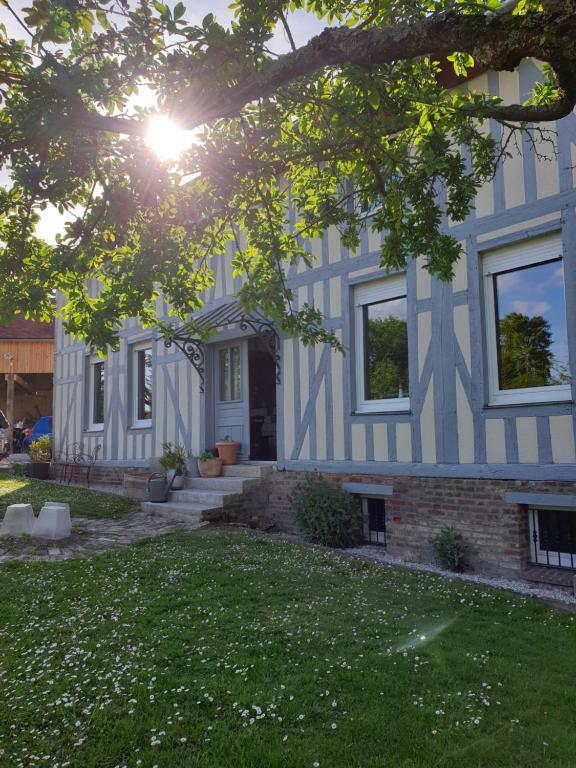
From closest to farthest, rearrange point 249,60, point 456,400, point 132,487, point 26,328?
point 249,60, point 456,400, point 132,487, point 26,328

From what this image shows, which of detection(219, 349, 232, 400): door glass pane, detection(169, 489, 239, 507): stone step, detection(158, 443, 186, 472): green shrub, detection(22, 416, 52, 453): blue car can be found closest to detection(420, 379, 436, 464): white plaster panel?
detection(169, 489, 239, 507): stone step

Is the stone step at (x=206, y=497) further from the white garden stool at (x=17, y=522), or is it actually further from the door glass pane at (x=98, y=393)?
the door glass pane at (x=98, y=393)

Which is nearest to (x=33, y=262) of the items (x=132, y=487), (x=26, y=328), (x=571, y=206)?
(x=571, y=206)

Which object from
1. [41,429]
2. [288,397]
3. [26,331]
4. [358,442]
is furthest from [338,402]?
[26,331]

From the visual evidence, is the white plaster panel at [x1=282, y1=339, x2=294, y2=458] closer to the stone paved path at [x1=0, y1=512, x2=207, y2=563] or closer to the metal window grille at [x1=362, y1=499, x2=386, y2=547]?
the metal window grille at [x1=362, y1=499, x2=386, y2=547]

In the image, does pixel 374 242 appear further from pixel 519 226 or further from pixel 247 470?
pixel 247 470

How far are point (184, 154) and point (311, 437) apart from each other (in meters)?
4.57

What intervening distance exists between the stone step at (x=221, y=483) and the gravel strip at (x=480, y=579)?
1.98m

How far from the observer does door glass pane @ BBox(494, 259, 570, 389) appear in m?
5.64

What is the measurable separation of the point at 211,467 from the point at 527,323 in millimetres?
5262

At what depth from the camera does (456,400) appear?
20.1 ft

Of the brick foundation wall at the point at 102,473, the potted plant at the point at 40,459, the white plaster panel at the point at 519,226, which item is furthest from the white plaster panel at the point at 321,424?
the potted plant at the point at 40,459

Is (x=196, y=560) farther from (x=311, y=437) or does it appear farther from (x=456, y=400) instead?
(x=456, y=400)

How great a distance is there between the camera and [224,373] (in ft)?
32.2
